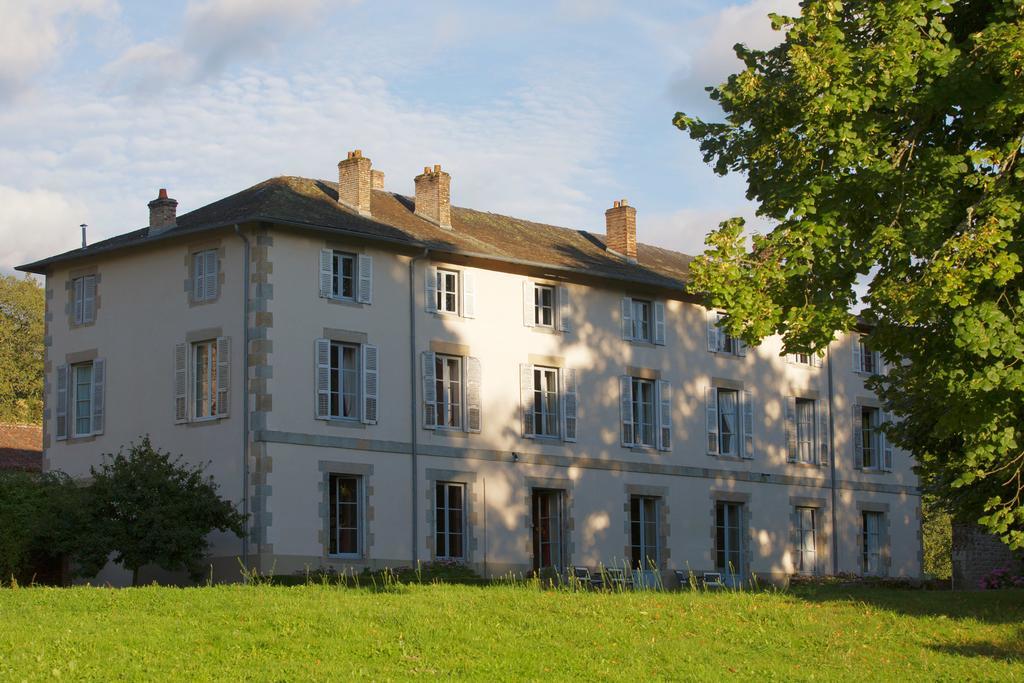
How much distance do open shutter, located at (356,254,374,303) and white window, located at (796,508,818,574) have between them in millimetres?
13952

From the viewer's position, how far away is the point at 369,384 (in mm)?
30531

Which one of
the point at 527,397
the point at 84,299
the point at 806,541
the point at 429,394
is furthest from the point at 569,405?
the point at 84,299

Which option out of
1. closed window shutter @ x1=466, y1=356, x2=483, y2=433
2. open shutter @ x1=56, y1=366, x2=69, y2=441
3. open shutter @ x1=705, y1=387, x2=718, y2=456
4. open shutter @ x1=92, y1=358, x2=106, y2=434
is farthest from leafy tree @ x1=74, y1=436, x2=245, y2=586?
open shutter @ x1=705, y1=387, x2=718, y2=456

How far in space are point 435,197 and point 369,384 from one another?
19.7ft

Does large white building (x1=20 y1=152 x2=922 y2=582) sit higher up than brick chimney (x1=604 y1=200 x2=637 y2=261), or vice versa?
brick chimney (x1=604 y1=200 x2=637 y2=261)

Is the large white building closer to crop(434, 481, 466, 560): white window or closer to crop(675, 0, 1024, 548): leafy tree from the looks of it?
crop(434, 481, 466, 560): white window

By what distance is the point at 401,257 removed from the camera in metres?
31.6

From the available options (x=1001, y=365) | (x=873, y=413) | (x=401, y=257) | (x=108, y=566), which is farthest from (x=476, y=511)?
(x=1001, y=365)

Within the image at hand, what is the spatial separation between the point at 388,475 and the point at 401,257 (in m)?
4.48

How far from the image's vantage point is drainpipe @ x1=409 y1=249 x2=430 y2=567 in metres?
30.7

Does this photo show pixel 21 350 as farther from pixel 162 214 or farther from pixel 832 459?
pixel 832 459

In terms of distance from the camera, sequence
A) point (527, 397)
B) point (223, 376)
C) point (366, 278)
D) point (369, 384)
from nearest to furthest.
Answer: point (223, 376)
point (369, 384)
point (366, 278)
point (527, 397)

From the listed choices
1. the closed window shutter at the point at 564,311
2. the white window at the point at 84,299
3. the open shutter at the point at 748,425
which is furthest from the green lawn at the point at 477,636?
the open shutter at the point at 748,425

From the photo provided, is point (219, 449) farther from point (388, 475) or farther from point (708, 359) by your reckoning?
point (708, 359)
